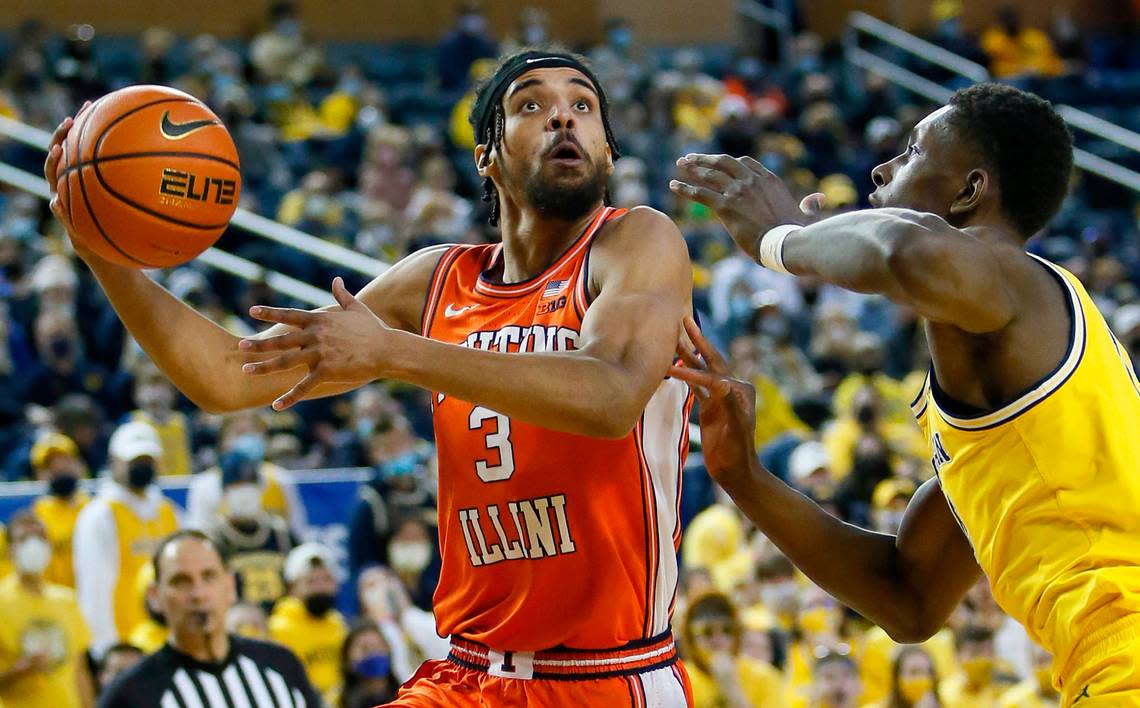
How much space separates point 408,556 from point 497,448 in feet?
15.2

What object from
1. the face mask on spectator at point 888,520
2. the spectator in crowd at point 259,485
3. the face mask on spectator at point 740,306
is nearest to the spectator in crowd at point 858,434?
the face mask on spectator at point 888,520

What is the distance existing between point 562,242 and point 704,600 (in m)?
3.93

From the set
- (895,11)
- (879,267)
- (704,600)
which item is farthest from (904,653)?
(895,11)

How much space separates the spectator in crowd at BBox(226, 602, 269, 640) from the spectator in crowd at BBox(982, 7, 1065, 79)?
14854 mm

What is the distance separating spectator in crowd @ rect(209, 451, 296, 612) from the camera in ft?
28.0

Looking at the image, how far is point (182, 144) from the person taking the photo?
161 inches

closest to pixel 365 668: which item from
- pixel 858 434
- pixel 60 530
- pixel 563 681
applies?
pixel 60 530

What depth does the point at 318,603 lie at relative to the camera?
8078mm

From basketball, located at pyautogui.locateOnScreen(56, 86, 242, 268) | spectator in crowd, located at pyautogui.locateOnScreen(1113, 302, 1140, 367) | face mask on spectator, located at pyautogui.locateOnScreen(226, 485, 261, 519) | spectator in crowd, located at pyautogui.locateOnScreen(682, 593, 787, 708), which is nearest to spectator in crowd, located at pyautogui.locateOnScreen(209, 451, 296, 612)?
face mask on spectator, located at pyautogui.locateOnScreen(226, 485, 261, 519)

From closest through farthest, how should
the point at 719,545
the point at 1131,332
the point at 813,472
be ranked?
1. the point at 719,545
2. the point at 813,472
3. the point at 1131,332

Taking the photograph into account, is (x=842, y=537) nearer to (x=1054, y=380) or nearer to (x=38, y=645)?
(x=1054, y=380)

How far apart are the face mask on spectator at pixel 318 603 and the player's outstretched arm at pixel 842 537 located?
13.4ft

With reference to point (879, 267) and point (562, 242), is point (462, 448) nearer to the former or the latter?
point (562, 242)

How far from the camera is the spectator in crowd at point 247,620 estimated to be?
25.4 feet
